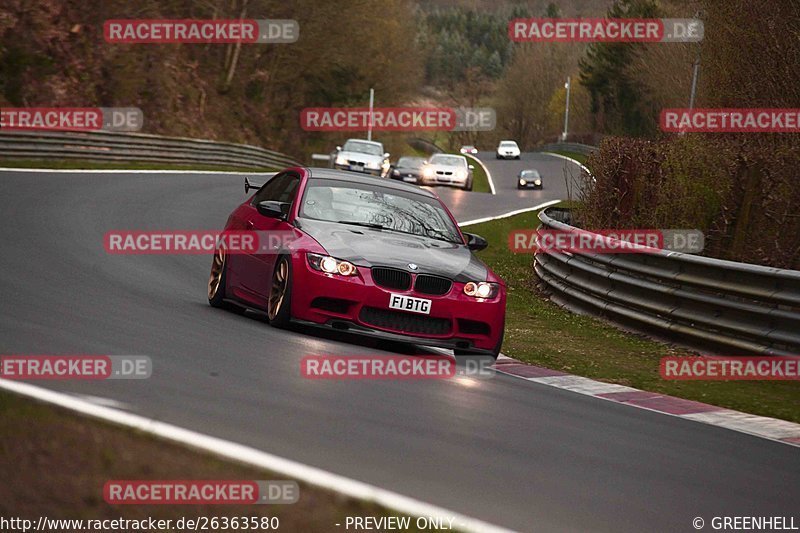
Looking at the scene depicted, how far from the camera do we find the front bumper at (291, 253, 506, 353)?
10.1 meters

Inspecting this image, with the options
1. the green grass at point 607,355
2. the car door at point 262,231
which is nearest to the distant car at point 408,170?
the green grass at point 607,355

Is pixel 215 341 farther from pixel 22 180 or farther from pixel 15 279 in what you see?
pixel 22 180

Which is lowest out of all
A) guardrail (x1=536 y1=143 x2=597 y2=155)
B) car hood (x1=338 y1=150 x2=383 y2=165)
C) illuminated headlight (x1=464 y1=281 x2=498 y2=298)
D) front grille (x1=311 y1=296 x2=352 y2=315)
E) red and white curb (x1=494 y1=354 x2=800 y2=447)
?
red and white curb (x1=494 y1=354 x2=800 y2=447)

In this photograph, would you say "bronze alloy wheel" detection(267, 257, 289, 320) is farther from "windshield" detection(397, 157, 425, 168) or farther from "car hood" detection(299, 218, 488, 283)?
"windshield" detection(397, 157, 425, 168)

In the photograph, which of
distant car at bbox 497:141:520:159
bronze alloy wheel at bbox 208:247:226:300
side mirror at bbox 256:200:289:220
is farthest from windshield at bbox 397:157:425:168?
distant car at bbox 497:141:520:159

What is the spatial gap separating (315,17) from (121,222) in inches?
1755

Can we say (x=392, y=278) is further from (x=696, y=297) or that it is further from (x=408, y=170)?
(x=408, y=170)

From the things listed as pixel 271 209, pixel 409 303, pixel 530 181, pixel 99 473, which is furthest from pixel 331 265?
pixel 530 181

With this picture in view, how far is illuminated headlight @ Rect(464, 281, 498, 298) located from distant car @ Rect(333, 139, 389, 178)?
32388mm

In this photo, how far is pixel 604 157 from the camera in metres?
19.0

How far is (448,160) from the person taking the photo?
→ 46594 mm

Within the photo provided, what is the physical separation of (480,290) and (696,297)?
3.42 m

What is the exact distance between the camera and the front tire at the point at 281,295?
10.3 meters

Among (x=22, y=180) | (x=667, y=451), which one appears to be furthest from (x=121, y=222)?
(x=667, y=451)
